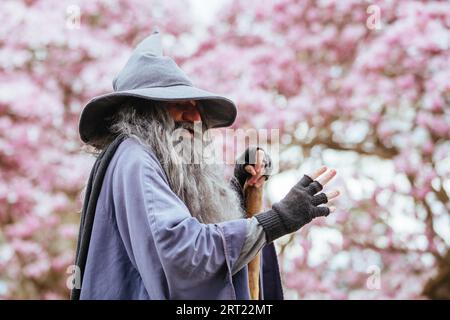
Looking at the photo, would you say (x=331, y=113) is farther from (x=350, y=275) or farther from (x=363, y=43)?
(x=350, y=275)

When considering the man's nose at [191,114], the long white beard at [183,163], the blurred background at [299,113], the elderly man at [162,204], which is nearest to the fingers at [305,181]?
the elderly man at [162,204]

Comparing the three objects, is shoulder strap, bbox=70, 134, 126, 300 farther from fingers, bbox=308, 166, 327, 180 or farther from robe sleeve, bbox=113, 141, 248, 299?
fingers, bbox=308, 166, 327, 180

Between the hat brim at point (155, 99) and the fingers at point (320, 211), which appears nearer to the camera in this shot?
the fingers at point (320, 211)

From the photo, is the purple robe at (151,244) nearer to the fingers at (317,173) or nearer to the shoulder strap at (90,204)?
the shoulder strap at (90,204)

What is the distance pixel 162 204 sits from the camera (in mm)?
1815

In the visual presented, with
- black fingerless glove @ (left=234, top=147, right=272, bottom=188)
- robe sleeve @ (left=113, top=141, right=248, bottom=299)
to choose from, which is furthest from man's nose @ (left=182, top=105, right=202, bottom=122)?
robe sleeve @ (left=113, top=141, right=248, bottom=299)

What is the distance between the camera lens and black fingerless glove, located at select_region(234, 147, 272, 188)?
2322 mm

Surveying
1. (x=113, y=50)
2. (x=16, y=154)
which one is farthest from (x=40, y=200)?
(x=113, y=50)

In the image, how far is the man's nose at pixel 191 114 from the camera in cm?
219

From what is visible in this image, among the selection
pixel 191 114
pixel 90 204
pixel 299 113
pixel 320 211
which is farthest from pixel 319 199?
pixel 299 113

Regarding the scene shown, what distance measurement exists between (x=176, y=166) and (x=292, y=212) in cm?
40

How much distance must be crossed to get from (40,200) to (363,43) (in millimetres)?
2923

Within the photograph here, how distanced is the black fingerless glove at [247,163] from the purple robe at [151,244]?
46 centimetres

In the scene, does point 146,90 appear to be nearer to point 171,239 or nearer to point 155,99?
point 155,99
